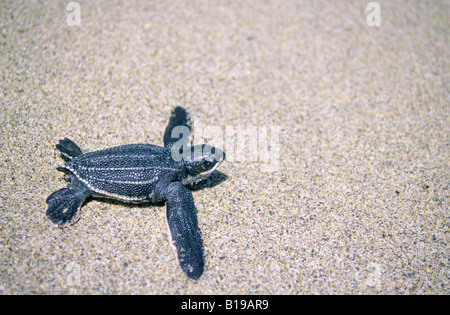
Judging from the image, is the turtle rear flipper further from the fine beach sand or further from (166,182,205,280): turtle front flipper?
(166,182,205,280): turtle front flipper

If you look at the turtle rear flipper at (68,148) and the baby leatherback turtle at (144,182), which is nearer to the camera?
the baby leatherback turtle at (144,182)

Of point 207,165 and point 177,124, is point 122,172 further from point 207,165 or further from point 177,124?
point 177,124

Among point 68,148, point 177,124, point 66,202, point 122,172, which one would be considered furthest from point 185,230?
point 68,148

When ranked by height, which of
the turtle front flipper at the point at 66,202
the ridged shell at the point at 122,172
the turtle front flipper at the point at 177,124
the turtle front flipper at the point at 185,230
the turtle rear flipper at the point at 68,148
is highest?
the turtle front flipper at the point at 177,124

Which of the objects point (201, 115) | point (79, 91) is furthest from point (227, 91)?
point (79, 91)

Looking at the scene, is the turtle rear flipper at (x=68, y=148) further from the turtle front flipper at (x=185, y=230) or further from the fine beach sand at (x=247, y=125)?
the turtle front flipper at (x=185, y=230)

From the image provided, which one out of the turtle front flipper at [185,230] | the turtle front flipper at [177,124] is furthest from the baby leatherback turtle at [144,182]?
the turtle front flipper at [177,124]

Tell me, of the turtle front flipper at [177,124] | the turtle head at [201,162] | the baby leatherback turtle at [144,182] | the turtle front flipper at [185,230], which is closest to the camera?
the turtle front flipper at [185,230]
